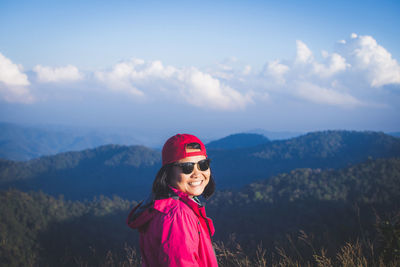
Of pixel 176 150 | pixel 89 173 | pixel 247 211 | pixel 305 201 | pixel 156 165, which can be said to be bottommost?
pixel 89 173

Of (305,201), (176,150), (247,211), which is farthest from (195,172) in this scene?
(305,201)

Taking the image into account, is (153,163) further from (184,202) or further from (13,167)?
(184,202)

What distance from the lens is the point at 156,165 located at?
454 feet

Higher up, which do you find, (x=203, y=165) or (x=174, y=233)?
(x=203, y=165)

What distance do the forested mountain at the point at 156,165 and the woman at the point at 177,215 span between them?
10264 cm

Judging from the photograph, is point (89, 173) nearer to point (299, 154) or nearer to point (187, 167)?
point (299, 154)

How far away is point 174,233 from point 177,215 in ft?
0.42

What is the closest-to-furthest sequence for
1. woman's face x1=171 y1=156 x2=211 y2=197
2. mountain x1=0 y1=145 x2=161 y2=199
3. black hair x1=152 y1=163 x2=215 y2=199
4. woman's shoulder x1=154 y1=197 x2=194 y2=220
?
woman's shoulder x1=154 y1=197 x2=194 y2=220 → black hair x1=152 y1=163 x2=215 y2=199 → woman's face x1=171 y1=156 x2=211 y2=197 → mountain x1=0 y1=145 x2=161 y2=199

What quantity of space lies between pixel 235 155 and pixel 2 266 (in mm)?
113425

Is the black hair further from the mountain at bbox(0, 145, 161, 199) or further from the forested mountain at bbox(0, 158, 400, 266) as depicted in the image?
the mountain at bbox(0, 145, 161, 199)

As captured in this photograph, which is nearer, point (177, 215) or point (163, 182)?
point (177, 215)

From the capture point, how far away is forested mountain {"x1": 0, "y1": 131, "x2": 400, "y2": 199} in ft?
359

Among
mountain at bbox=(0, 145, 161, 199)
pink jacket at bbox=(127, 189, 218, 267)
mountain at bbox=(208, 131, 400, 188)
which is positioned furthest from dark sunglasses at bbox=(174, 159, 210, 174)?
mountain at bbox=(0, 145, 161, 199)

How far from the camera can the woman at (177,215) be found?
1.68 m
